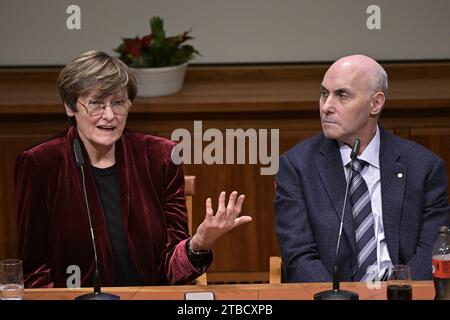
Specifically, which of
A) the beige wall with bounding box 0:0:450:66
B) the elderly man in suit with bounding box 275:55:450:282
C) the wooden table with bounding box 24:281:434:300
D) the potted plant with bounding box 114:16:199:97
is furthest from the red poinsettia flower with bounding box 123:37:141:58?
the wooden table with bounding box 24:281:434:300

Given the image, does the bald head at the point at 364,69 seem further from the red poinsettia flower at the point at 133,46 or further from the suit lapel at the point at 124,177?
the red poinsettia flower at the point at 133,46

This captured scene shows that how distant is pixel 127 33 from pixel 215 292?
267 cm

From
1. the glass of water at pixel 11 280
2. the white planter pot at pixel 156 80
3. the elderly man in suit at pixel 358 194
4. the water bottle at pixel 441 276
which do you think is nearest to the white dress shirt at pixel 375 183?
the elderly man in suit at pixel 358 194

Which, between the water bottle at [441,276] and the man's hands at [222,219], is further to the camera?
the man's hands at [222,219]

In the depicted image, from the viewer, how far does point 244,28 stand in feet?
18.1

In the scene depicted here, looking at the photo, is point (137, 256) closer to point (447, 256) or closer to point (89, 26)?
point (447, 256)

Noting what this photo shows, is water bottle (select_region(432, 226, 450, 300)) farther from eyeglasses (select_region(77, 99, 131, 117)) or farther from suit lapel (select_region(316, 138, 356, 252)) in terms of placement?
eyeglasses (select_region(77, 99, 131, 117))

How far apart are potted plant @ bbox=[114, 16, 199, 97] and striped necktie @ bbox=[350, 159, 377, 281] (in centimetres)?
168

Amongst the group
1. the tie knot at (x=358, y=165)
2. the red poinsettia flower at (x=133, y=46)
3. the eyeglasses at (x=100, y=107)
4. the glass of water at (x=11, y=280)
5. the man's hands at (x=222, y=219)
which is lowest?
the glass of water at (x=11, y=280)

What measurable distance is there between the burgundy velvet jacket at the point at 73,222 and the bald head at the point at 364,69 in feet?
2.61

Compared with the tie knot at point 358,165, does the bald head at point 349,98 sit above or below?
above

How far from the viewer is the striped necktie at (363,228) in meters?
3.59

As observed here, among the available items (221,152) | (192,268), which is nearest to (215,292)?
(192,268)
